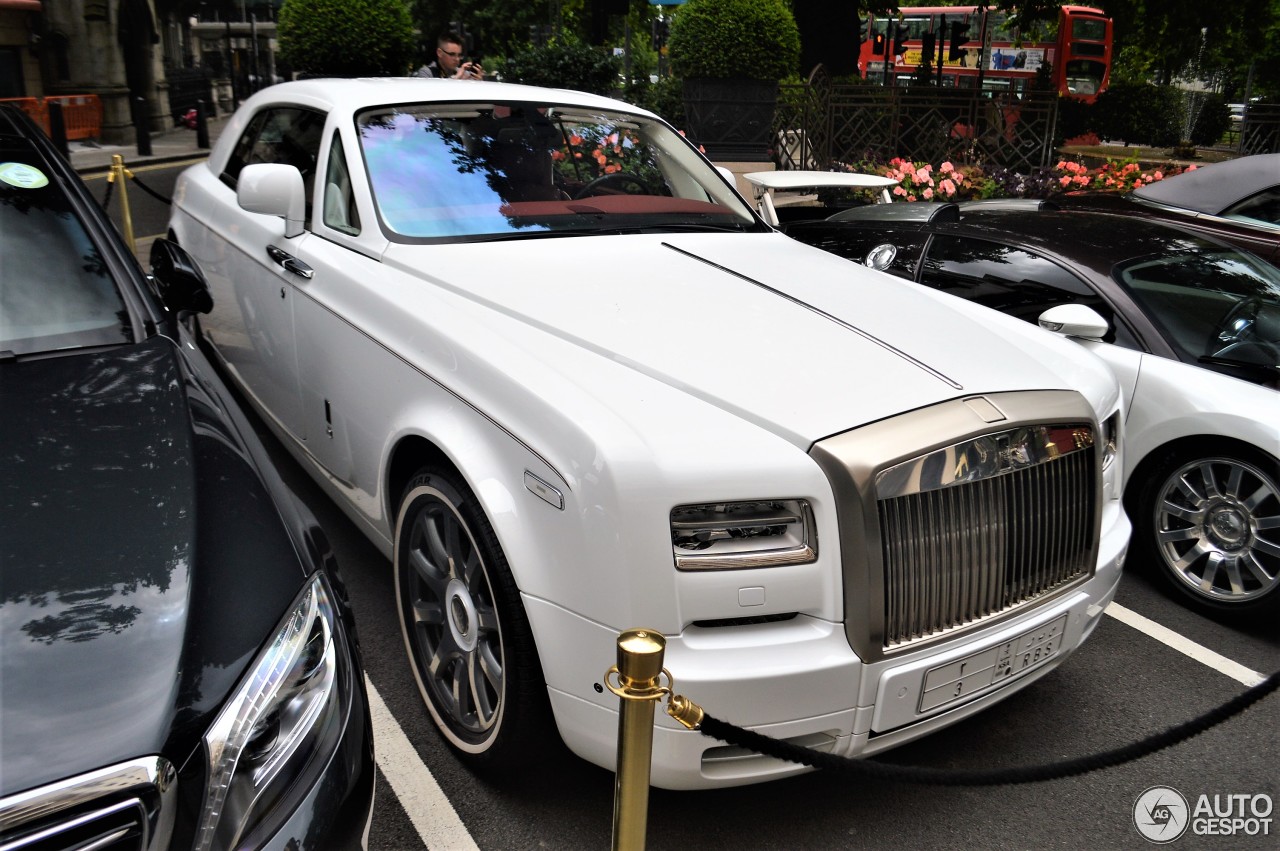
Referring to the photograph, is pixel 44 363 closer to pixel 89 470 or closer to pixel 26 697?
pixel 89 470

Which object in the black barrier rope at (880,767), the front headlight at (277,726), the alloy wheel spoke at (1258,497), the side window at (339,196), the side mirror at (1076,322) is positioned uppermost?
the side window at (339,196)

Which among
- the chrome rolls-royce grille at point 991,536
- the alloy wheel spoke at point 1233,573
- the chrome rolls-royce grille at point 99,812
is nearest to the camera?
the chrome rolls-royce grille at point 99,812

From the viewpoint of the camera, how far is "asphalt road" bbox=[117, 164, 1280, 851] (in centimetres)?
271

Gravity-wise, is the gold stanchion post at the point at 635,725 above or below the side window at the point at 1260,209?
below

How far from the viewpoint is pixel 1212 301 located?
4.38 metres

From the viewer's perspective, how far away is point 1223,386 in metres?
4.02

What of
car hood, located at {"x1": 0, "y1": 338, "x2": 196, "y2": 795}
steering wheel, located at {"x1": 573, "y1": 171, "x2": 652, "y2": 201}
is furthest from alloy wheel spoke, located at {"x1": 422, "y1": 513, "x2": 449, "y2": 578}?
steering wheel, located at {"x1": 573, "y1": 171, "x2": 652, "y2": 201}

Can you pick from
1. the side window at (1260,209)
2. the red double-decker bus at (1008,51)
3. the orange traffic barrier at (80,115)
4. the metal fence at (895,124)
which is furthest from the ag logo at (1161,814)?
the orange traffic barrier at (80,115)

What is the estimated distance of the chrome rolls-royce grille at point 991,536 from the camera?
2.39 metres

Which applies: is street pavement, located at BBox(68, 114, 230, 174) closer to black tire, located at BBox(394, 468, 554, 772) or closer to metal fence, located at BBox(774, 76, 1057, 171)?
metal fence, located at BBox(774, 76, 1057, 171)

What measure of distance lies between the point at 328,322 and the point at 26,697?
6.78 feet

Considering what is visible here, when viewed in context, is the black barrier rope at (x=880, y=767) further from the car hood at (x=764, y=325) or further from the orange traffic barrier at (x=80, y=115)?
the orange traffic barrier at (x=80, y=115)

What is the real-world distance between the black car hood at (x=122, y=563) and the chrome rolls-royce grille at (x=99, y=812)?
0.03 metres

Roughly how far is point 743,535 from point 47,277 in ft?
6.54
